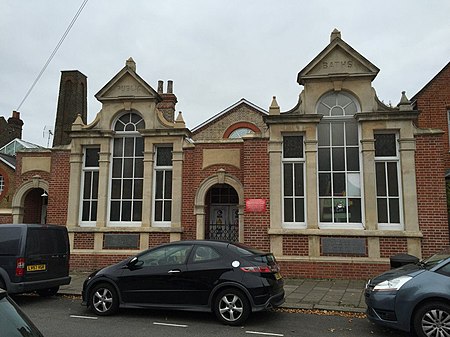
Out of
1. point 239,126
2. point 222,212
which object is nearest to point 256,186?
point 222,212

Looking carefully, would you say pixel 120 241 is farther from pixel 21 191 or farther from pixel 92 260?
pixel 21 191

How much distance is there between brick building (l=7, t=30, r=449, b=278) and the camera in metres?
11.9

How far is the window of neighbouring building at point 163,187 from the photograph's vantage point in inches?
539

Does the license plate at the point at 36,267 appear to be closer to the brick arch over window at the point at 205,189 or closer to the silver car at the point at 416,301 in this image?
the brick arch over window at the point at 205,189

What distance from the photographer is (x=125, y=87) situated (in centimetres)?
1440

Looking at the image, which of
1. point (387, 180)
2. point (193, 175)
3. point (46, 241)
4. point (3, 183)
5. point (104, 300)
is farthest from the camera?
point (3, 183)

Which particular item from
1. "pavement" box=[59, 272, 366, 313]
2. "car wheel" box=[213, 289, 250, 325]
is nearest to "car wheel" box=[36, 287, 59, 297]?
"pavement" box=[59, 272, 366, 313]

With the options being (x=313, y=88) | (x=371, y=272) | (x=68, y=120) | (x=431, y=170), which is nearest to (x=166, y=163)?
(x=313, y=88)

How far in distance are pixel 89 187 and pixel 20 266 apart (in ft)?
18.8

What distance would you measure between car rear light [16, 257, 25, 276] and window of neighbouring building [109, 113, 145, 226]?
5096mm

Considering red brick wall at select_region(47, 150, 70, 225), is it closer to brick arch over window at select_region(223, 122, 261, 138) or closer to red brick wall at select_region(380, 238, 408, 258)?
red brick wall at select_region(380, 238, 408, 258)

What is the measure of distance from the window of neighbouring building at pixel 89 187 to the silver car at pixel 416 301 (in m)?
10.2

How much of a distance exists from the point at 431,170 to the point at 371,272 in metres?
3.45

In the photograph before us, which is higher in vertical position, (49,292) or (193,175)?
(193,175)
